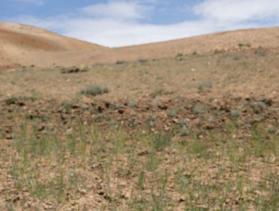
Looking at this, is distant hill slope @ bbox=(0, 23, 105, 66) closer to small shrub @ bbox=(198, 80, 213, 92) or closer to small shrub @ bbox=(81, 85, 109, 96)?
small shrub @ bbox=(81, 85, 109, 96)

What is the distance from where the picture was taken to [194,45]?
48812mm

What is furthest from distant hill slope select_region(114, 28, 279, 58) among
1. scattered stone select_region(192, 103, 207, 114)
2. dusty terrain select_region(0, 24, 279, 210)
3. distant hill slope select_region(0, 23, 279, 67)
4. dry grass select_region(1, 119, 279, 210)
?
dry grass select_region(1, 119, 279, 210)

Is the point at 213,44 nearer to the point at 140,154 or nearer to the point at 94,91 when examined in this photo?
the point at 94,91

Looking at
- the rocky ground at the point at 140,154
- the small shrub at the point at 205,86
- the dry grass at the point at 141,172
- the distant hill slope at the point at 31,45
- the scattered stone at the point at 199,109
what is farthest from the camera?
the distant hill slope at the point at 31,45

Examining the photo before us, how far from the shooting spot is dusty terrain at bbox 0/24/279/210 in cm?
870

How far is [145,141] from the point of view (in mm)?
12641

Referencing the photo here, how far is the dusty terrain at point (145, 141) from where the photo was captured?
870 cm

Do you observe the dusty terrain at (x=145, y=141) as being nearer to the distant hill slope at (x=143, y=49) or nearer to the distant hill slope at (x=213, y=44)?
the distant hill slope at (x=213, y=44)

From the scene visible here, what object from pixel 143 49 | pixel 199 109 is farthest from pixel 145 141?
pixel 143 49

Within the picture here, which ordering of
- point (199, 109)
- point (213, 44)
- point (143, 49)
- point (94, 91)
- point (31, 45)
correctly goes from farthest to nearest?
point (31, 45)
point (143, 49)
point (213, 44)
point (94, 91)
point (199, 109)

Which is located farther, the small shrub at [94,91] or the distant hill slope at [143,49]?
the distant hill slope at [143,49]

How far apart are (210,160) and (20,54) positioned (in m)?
51.5

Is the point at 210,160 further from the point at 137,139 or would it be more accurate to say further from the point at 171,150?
the point at 137,139

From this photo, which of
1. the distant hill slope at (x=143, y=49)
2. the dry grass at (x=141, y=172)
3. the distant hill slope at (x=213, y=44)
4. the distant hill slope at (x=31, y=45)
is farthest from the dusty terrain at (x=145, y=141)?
the distant hill slope at (x=31, y=45)
